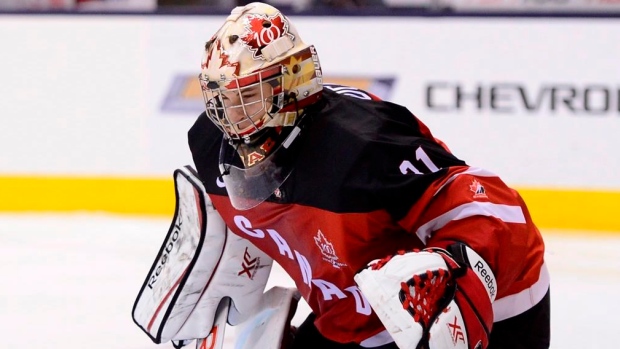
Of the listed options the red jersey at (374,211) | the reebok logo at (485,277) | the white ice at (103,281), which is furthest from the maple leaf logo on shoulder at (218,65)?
the white ice at (103,281)

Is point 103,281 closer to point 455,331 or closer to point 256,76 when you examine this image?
point 256,76

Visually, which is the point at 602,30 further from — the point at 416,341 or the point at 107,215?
the point at 416,341

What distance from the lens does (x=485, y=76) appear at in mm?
4660

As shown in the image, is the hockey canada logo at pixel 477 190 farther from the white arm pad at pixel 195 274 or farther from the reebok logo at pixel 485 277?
the white arm pad at pixel 195 274

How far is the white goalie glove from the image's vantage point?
7.62ft

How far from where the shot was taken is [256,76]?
1.95 m

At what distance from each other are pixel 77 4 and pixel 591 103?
2.54 meters

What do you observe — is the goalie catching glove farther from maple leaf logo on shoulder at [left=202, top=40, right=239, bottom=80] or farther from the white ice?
the white ice

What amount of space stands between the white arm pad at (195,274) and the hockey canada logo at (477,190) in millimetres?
676

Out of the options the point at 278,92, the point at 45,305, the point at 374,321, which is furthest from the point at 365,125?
the point at 45,305

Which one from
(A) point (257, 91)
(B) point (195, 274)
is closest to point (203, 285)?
(B) point (195, 274)

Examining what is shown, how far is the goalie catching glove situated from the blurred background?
192 centimetres

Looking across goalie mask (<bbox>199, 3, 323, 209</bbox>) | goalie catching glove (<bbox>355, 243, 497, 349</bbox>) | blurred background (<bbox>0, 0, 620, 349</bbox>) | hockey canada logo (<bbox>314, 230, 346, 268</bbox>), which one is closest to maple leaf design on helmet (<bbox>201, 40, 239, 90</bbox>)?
goalie mask (<bbox>199, 3, 323, 209</bbox>)

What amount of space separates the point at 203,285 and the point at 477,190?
765mm
